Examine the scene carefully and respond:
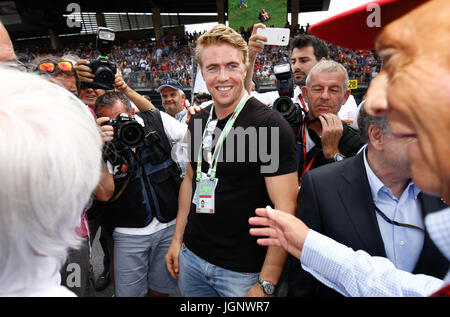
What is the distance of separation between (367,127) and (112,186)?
1532 millimetres

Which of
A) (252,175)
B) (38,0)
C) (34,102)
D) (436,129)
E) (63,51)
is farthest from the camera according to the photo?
(63,51)

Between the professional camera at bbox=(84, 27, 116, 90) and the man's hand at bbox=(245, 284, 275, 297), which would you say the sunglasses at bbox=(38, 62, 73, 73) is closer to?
the professional camera at bbox=(84, 27, 116, 90)

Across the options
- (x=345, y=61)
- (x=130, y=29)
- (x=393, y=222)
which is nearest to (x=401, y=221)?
(x=393, y=222)

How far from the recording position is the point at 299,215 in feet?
4.08

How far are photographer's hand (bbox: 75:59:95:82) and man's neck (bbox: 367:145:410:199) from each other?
183 cm

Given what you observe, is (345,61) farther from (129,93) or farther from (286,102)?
(129,93)

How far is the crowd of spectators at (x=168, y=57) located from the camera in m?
10.5

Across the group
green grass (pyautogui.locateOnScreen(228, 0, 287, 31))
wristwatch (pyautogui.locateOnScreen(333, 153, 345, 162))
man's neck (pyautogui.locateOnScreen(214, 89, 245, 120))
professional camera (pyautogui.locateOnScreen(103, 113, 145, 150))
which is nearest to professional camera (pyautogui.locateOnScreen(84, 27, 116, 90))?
professional camera (pyautogui.locateOnScreen(103, 113, 145, 150))

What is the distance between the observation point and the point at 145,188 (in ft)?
6.43

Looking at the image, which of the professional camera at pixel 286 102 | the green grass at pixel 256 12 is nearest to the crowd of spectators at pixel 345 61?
the green grass at pixel 256 12

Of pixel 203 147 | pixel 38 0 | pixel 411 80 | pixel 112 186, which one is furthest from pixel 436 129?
pixel 38 0

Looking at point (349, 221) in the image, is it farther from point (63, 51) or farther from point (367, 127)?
point (63, 51)

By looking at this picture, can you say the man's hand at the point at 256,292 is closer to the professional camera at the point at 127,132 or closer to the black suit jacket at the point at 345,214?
the black suit jacket at the point at 345,214

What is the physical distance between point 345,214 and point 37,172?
112 cm
